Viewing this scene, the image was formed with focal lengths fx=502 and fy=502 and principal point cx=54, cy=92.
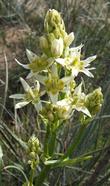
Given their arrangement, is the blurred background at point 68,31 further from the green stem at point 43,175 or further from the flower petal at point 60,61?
the flower petal at point 60,61

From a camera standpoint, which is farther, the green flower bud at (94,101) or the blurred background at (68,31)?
the blurred background at (68,31)

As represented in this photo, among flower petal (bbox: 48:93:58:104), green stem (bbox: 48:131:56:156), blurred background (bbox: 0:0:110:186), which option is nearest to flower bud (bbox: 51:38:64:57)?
flower petal (bbox: 48:93:58:104)

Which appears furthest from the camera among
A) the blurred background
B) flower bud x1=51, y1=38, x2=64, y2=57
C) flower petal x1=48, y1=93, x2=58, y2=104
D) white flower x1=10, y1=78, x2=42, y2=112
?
the blurred background

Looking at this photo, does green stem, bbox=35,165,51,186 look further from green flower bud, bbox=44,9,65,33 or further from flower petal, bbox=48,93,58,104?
green flower bud, bbox=44,9,65,33

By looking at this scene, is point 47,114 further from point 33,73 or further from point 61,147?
point 61,147

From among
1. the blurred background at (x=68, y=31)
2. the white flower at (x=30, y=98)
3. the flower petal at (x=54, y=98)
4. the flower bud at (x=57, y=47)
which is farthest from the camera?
the blurred background at (x=68, y=31)

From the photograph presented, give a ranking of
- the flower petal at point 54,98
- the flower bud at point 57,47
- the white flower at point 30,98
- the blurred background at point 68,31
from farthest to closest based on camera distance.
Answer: the blurred background at point 68,31, the white flower at point 30,98, the flower petal at point 54,98, the flower bud at point 57,47

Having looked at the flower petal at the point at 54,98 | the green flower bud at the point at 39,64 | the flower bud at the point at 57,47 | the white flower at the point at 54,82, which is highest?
the flower bud at the point at 57,47

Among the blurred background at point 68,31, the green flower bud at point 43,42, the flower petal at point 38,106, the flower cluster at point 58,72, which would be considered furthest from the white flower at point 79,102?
the blurred background at point 68,31
